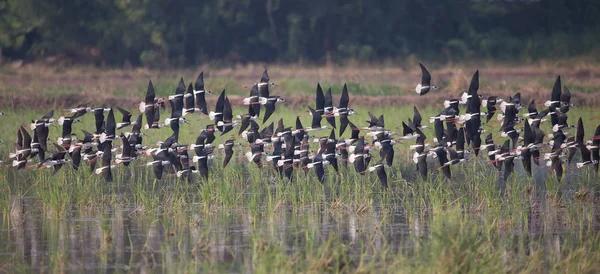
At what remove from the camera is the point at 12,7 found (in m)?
41.1

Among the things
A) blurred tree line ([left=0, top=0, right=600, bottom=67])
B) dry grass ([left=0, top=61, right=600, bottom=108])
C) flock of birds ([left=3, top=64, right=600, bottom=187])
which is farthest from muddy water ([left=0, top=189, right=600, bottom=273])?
blurred tree line ([left=0, top=0, right=600, bottom=67])

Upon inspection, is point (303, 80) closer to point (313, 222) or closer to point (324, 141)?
point (324, 141)

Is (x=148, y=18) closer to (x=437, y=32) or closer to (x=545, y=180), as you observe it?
(x=437, y=32)

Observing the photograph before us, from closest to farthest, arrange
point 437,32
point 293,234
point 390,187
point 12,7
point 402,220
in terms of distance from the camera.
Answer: point 293,234 < point 402,220 < point 390,187 < point 12,7 < point 437,32

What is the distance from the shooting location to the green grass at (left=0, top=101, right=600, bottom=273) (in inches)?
427

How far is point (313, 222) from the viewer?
13.9m

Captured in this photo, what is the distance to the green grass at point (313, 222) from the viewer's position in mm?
10844

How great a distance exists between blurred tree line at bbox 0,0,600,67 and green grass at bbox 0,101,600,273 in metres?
24.1

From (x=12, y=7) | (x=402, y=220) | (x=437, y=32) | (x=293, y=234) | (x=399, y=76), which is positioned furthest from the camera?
(x=437, y=32)

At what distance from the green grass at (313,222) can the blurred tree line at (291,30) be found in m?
24.1

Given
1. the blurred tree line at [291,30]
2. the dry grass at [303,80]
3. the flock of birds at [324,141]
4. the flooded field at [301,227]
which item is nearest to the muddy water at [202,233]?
the flooded field at [301,227]

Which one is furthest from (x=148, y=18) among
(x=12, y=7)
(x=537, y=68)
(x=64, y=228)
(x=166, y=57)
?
(x=64, y=228)

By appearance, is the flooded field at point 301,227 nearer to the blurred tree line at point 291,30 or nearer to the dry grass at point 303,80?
the dry grass at point 303,80

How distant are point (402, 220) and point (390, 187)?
2.49m
